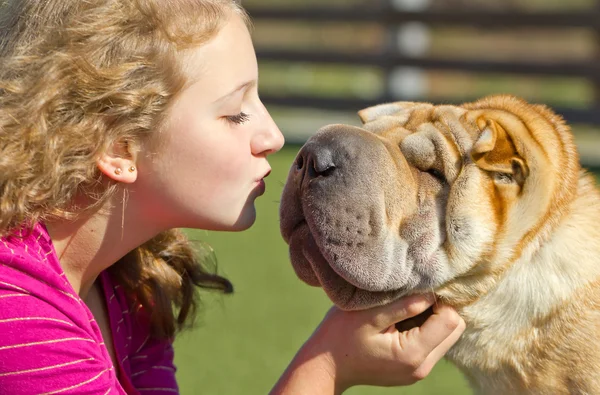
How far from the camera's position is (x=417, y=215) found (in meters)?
2.21

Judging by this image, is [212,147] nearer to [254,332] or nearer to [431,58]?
[254,332]

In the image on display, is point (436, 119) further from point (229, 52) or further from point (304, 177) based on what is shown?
point (229, 52)

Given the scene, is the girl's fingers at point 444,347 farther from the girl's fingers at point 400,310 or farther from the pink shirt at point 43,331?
the pink shirt at point 43,331

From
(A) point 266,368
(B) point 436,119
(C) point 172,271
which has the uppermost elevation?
(B) point 436,119

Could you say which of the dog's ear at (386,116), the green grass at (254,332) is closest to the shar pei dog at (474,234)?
the dog's ear at (386,116)

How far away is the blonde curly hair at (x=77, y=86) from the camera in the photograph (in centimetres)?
230

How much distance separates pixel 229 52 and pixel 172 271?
81cm

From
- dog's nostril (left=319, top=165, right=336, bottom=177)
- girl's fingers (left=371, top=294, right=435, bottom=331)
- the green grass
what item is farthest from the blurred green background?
girl's fingers (left=371, top=294, right=435, bottom=331)

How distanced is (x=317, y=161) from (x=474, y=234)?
40cm

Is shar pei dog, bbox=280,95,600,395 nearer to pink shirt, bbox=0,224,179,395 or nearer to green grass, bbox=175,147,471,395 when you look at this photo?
pink shirt, bbox=0,224,179,395

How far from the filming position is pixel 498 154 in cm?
218

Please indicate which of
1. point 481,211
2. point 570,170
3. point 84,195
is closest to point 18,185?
point 84,195

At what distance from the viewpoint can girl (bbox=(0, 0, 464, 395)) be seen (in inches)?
87.2

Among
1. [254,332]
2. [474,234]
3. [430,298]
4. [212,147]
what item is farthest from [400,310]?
[254,332]
